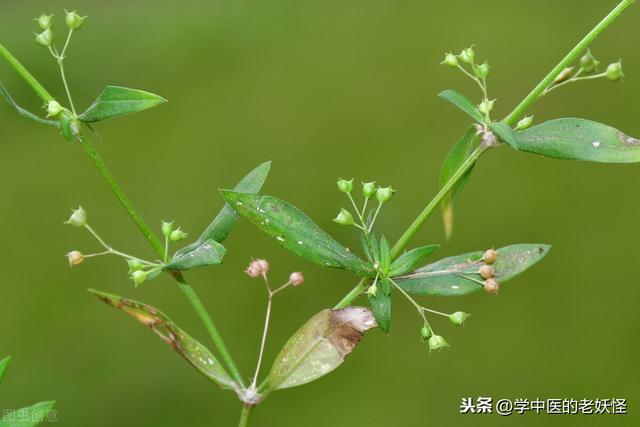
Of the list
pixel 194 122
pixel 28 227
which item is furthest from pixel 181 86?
pixel 28 227

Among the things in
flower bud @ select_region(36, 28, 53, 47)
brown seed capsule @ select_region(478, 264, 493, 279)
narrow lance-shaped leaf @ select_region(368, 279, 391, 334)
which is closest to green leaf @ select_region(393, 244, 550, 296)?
brown seed capsule @ select_region(478, 264, 493, 279)

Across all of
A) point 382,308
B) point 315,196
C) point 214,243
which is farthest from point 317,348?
point 315,196

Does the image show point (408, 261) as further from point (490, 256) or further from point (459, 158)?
point (459, 158)

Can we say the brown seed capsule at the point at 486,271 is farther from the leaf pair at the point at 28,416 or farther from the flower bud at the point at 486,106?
the leaf pair at the point at 28,416

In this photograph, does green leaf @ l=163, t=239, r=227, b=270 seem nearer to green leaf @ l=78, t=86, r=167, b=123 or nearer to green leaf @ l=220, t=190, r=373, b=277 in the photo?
green leaf @ l=220, t=190, r=373, b=277

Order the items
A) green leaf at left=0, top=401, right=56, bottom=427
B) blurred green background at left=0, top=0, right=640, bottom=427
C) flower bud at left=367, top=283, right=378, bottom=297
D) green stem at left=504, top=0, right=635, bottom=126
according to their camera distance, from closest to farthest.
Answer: green leaf at left=0, top=401, right=56, bottom=427 < green stem at left=504, top=0, right=635, bottom=126 < flower bud at left=367, top=283, right=378, bottom=297 < blurred green background at left=0, top=0, right=640, bottom=427
